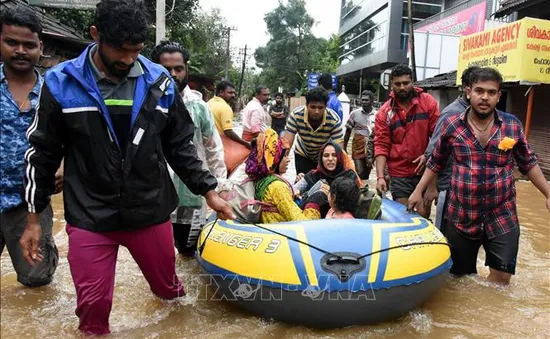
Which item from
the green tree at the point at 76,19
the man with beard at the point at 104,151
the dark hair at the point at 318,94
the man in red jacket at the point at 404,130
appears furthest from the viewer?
the green tree at the point at 76,19

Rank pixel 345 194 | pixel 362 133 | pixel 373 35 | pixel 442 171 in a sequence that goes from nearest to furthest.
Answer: pixel 345 194 → pixel 442 171 → pixel 362 133 → pixel 373 35

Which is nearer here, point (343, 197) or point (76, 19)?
point (343, 197)

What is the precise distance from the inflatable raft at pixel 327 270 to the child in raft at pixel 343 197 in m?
0.36

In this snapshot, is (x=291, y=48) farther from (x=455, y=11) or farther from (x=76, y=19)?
(x=76, y=19)

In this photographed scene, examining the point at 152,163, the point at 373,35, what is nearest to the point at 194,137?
the point at 152,163

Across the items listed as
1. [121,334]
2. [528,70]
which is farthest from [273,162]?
[528,70]

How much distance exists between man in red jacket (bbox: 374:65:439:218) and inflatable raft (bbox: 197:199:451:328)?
1.35m

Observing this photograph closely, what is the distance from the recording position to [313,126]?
5035 mm

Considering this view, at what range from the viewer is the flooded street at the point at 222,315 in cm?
306

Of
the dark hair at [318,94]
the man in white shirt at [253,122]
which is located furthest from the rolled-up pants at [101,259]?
the man in white shirt at [253,122]

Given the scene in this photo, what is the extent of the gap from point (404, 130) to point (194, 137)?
1.98m

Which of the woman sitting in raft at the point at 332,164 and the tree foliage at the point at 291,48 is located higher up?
the tree foliage at the point at 291,48

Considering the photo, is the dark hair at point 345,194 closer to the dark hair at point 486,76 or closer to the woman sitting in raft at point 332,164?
the woman sitting in raft at point 332,164

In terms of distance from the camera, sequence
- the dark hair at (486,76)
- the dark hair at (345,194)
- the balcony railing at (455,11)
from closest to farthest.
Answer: the dark hair at (486,76) < the dark hair at (345,194) < the balcony railing at (455,11)
